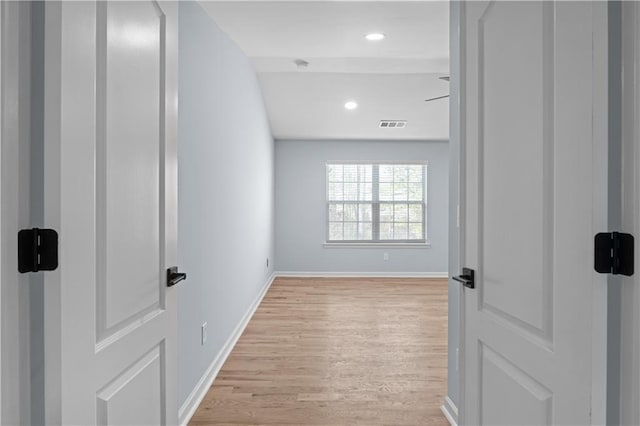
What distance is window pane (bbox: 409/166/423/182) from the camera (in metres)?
7.34

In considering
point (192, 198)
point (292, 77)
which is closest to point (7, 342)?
point (192, 198)

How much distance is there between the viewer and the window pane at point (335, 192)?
7.34 m

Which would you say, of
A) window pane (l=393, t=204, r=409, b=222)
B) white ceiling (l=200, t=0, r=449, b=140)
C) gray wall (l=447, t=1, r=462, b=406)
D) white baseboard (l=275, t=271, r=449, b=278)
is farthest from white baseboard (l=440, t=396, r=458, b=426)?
window pane (l=393, t=204, r=409, b=222)

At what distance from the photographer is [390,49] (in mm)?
4109

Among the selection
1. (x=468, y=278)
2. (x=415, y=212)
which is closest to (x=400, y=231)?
(x=415, y=212)

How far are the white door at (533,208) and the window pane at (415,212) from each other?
5917mm

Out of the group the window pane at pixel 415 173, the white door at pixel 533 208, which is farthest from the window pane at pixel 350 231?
the white door at pixel 533 208

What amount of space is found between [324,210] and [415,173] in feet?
5.76

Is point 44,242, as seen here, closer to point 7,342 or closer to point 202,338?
point 7,342

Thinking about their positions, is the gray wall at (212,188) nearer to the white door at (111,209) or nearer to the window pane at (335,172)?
the white door at (111,209)

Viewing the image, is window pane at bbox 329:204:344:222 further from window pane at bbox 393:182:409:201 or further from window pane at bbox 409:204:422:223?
window pane at bbox 409:204:422:223

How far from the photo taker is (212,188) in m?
2.99

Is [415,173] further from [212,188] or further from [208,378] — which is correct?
[208,378]

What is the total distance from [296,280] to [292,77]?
324cm
